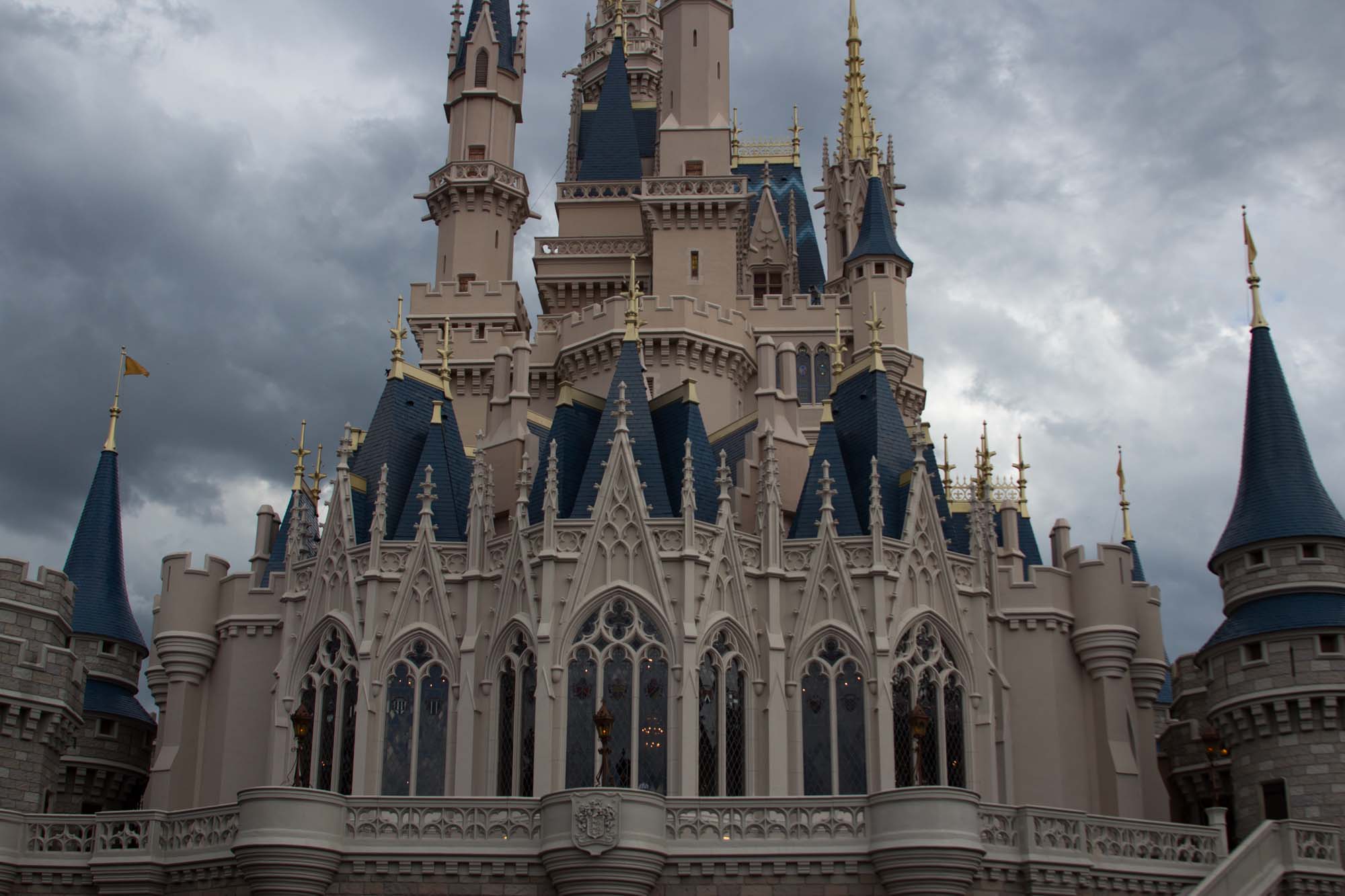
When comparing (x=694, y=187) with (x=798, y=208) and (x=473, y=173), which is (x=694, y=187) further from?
(x=798, y=208)

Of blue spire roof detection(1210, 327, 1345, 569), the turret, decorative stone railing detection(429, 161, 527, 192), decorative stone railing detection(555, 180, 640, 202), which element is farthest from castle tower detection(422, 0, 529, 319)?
blue spire roof detection(1210, 327, 1345, 569)

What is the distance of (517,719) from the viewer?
32.6 meters

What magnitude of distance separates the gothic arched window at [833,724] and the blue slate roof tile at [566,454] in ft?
19.1

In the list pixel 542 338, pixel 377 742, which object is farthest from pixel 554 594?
pixel 542 338

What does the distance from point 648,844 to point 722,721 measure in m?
5.31

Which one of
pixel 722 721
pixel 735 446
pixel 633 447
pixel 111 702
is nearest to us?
pixel 722 721

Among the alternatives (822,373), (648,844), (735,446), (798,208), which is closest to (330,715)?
(648,844)

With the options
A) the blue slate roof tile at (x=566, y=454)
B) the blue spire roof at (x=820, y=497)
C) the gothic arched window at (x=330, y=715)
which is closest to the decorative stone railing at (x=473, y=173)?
the blue slate roof tile at (x=566, y=454)

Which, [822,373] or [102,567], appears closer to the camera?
[102,567]

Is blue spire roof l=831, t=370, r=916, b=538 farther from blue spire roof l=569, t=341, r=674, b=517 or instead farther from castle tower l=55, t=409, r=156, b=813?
castle tower l=55, t=409, r=156, b=813

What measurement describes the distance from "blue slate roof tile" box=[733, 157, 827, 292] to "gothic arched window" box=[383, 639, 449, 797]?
93.7 ft

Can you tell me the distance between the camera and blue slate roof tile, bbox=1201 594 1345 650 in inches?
1331

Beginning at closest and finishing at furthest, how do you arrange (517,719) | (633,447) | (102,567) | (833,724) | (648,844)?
1. (648,844)
2. (517,719)
3. (833,724)
4. (633,447)
5. (102,567)

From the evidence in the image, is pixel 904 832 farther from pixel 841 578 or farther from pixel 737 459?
pixel 737 459
